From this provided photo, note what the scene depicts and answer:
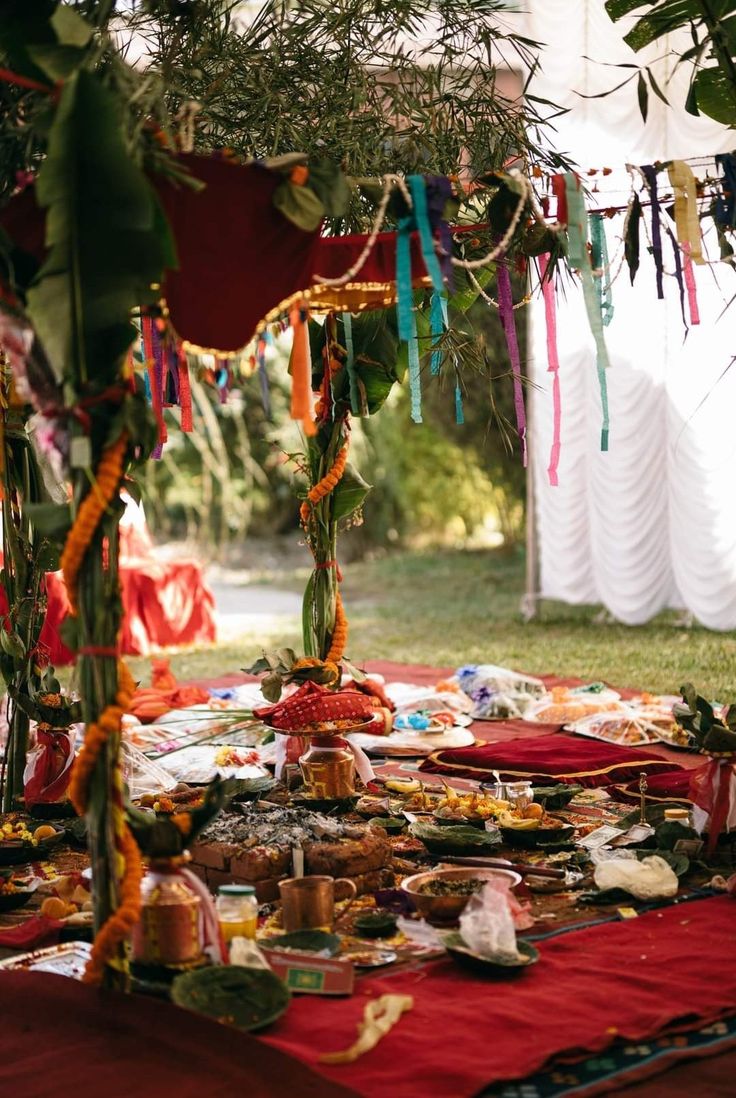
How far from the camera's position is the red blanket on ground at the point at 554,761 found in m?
5.55

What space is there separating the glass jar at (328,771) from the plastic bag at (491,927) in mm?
1546

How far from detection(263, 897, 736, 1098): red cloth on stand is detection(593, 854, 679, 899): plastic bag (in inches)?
9.4

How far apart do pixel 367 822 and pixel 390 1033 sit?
1.91 meters

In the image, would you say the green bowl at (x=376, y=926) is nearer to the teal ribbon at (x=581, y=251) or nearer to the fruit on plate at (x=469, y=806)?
the fruit on plate at (x=469, y=806)

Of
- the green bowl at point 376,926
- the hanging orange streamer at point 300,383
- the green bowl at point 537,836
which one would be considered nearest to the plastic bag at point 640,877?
the green bowl at point 537,836

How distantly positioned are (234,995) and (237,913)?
353 mm

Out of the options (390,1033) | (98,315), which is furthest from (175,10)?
(390,1033)

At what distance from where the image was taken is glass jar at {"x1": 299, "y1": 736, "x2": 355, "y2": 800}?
5.03 metres

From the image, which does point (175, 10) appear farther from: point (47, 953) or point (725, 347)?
point (725, 347)

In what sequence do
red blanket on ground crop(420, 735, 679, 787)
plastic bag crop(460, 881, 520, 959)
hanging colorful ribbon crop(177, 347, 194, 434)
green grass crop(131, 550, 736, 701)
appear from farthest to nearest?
green grass crop(131, 550, 736, 701) < red blanket on ground crop(420, 735, 679, 787) < hanging colorful ribbon crop(177, 347, 194, 434) < plastic bag crop(460, 881, 520, 959)

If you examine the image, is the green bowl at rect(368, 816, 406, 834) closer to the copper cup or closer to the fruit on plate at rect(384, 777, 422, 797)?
the fruit on plate at rect(384, 777, 422, 797)

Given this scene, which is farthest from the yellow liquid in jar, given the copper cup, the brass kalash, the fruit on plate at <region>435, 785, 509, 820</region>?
the fruit on plate at <region>435, 785, 509, 820</region>

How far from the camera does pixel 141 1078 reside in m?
2.90

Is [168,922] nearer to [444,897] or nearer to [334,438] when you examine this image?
[444,897]
